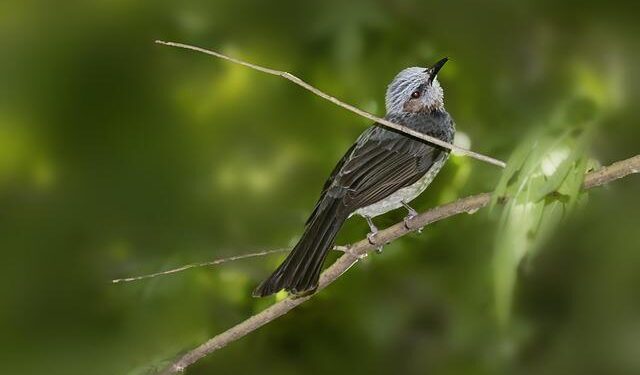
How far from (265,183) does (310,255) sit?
3.51ft

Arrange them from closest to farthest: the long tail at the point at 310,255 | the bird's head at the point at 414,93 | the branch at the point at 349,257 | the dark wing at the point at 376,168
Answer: the branch at the point at 349,257 → the long tail at the point at 310,255 → the dark wing at the point at 376,168 → the bird's head at the point at 414,93

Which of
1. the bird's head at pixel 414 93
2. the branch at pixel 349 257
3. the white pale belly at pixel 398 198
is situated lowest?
the branch at pixel 349 257

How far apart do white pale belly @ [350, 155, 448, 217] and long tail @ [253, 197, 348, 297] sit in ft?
0.34

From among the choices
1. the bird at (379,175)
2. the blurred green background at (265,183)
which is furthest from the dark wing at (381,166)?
the blurred green background at (265,183)

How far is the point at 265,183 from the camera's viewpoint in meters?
2.43

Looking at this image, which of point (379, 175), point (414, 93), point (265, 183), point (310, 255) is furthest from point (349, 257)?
point (265, 183)

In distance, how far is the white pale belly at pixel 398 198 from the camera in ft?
5.43

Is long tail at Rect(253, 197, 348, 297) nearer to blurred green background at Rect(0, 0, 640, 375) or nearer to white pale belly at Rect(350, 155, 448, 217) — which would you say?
white pale belly at Rect(350, 155, 448, 217)

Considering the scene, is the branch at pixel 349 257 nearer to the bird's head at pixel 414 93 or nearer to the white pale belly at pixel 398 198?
the white pale belly at pixel 398 198

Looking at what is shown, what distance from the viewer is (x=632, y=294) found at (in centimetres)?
222

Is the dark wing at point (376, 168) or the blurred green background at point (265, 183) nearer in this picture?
the dark wing at point (376, 168)

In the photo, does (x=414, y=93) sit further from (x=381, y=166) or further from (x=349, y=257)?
(x=349, y=257)

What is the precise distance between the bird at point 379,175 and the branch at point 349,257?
3 cm

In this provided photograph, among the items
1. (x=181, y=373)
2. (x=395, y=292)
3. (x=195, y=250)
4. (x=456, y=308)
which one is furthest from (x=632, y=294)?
(x=181, y=373)
